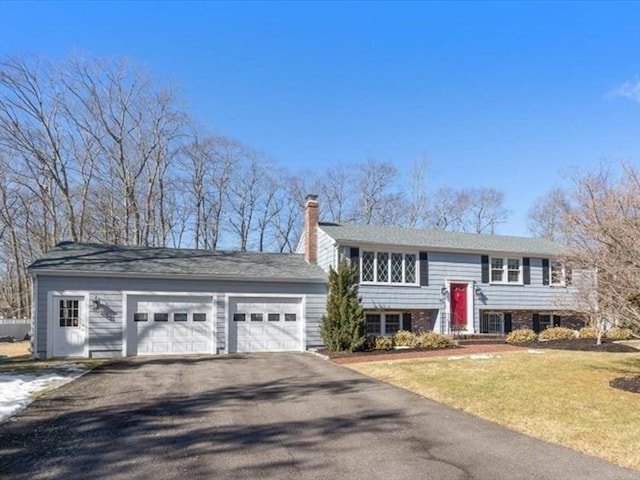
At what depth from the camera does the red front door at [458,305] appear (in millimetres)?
21641

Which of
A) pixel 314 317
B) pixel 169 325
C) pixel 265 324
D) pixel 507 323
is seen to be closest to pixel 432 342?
pixel 314 317

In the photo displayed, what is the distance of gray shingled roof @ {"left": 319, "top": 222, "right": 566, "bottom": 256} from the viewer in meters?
20.6

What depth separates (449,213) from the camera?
144 ft

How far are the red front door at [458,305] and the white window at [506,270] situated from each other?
1781 mm

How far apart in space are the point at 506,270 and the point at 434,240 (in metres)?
3.77

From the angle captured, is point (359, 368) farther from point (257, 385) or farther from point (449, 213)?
point (449, 213)

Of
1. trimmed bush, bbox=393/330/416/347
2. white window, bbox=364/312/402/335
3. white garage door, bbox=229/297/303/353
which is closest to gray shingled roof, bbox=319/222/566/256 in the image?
white window, bbox=364/312/402/335

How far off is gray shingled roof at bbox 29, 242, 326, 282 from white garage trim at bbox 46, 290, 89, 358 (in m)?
0.74

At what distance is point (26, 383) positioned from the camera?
1073cm

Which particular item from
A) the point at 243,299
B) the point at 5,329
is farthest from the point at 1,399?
the point at 5,329

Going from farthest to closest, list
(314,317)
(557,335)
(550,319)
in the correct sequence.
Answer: (550,319) → (557,335) → (314,317)

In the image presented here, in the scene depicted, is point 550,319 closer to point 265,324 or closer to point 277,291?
point 277,291

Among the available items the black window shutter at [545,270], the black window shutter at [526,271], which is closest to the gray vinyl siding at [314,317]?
the black window shutter at [526,271]

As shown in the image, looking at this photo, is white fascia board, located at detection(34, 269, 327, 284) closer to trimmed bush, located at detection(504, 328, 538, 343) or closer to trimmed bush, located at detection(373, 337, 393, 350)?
trimmed bush, located at detection(373, 337, 393, 350)
